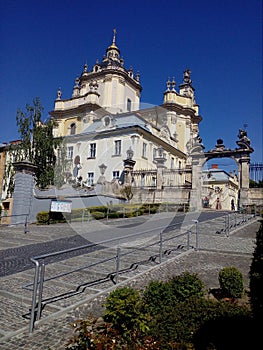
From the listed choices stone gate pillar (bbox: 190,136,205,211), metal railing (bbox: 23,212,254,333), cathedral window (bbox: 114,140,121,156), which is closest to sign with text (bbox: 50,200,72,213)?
metal railing (bbox: 23,212,254,333)

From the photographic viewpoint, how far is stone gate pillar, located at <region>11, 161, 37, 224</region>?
735 inches

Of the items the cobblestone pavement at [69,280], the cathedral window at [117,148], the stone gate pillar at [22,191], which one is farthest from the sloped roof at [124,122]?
the cobblestone pavement at [69,280]

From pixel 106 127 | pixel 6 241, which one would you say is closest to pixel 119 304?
pixel 6 241

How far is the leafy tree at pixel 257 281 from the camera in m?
2.86

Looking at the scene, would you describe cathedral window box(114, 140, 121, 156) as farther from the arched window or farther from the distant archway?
the arched window

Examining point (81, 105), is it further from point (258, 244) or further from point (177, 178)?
point (258, 244)

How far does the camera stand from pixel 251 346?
355cm

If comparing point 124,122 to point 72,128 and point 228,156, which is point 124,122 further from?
point 228,156

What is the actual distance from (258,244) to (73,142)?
38688 millimetres

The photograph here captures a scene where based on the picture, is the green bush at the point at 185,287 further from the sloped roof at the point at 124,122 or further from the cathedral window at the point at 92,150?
the cathedral window at the point at 92,150

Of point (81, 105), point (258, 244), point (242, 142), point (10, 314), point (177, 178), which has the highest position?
point (81, 105)

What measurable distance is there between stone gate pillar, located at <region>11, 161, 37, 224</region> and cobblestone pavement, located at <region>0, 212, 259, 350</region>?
12.3ft

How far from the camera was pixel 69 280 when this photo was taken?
7539 millimetres

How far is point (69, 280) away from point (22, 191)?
12467 mm
